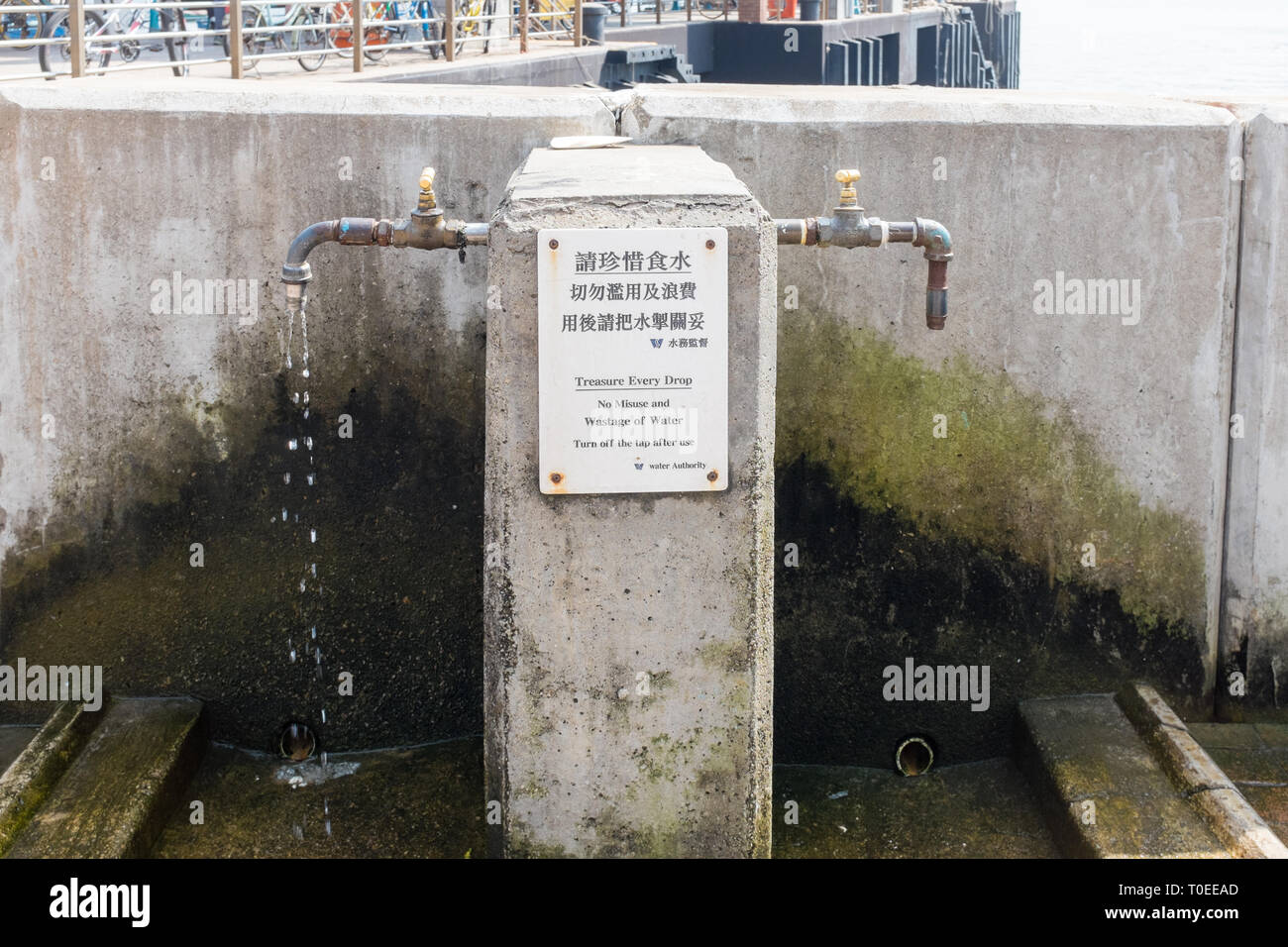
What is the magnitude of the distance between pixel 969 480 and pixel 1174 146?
4.37ft

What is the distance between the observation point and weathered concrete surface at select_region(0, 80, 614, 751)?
4688 millimetres

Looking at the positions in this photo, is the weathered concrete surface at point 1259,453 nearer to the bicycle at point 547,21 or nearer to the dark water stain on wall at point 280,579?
the dark water stain on wall at point 280,579

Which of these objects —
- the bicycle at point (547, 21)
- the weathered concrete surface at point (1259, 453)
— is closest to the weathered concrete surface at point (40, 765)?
the weathered concrete surface at point (1259, 453)

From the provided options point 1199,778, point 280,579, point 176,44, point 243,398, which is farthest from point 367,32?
point 1199,778

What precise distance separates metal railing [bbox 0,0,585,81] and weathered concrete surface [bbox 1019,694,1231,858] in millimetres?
8145

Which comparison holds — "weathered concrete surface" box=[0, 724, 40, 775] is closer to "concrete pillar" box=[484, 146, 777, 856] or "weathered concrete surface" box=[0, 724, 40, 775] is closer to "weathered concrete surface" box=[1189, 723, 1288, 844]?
"concrete pillar" box=[484, 146, 777, 856]

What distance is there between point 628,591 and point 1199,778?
1988 mm

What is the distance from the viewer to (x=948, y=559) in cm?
493

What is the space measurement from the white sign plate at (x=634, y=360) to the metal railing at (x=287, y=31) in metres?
7.76

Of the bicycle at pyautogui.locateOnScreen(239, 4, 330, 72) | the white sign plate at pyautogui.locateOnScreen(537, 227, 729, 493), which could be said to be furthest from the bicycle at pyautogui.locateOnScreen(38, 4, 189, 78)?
the white sign plate at pyautogui.locateOnScreen(537, 227, 729, 493)

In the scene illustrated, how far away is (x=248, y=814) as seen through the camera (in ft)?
15.1

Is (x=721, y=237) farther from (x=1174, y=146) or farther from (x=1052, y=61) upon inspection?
(x=1052, y=61)

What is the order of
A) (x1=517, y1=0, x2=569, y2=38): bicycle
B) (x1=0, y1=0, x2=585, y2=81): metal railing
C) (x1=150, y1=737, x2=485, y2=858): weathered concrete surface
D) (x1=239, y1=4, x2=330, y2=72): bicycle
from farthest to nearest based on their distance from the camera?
1. (x1=517, y1=0, x2=569, y2=38): bicycle
2. (x1=239, y1=4, x2=330, y2=72): bicycle
3. (x1=0, y1=0, x2=585, y2=81): metal railing
4. (x1=150, y1=737, x2=485, y2=858): weathered concrete surface
